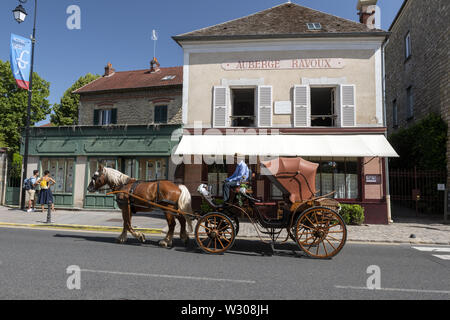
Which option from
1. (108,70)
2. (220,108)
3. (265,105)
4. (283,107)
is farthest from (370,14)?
(108,70)

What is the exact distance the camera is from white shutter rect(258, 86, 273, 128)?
1161 centimetres

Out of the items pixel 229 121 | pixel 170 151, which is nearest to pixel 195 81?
pixel 229 121

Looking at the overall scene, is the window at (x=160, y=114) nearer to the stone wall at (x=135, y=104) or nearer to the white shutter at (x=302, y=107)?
the stone wall at (x=135, y=104)

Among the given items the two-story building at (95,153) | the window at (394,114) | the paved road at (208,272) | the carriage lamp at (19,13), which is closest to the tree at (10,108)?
the two-story building at (95,153)

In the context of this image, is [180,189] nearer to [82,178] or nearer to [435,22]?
[82,178]

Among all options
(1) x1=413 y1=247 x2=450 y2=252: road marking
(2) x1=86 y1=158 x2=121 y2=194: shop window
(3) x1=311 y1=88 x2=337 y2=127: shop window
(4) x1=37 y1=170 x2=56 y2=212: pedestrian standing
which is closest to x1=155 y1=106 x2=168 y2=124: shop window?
(2) x1=86 y1=158 x2=121 y2=194: shop window

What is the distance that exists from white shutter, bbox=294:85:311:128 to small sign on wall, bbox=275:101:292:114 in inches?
9.6

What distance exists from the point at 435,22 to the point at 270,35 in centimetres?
768

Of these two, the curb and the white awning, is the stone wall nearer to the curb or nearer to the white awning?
the white awning

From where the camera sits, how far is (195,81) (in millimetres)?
12125

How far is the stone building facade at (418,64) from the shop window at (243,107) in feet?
26.2

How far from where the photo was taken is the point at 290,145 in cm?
1043

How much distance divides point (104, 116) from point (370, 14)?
1554cm

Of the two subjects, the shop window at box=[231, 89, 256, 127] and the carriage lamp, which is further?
the shop window at box=[231, 89, 256, 127]
